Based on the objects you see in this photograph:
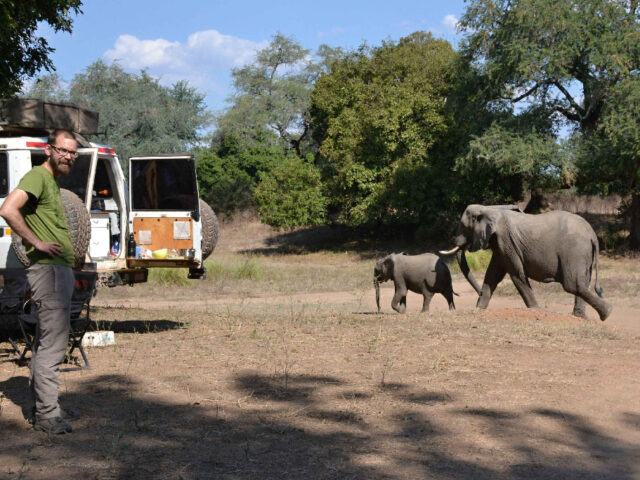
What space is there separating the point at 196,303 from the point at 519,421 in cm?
1317

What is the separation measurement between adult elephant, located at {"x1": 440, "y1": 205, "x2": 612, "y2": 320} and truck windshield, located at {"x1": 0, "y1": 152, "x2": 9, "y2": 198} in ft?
24.5

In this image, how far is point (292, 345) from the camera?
9.30 meters

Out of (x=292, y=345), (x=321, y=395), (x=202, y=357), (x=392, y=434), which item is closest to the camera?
(x=392, y=434)

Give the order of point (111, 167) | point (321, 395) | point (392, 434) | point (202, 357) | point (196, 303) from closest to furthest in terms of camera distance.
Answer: point (392, 434)
point (321, 395)
point (202, 357)
point (111, 167)
point (196, 303)

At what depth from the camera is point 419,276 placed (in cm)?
1501

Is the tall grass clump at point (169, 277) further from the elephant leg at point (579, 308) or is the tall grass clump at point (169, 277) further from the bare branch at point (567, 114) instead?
the bare branch at point (567, 114)

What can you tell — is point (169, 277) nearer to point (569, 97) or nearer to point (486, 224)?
point (486, 224)

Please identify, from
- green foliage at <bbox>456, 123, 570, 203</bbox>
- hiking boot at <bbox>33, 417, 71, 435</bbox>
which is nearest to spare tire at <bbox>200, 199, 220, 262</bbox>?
hiking boot at <bbox>33, 417, 71, 435</bbox>

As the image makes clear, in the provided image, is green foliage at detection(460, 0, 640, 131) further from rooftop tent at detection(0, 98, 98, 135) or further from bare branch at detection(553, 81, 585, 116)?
rooftop tent at detection(0, 98, 98, 135)

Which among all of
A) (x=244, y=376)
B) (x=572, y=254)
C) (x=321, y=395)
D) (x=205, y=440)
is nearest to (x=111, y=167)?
(x=244, y=376)

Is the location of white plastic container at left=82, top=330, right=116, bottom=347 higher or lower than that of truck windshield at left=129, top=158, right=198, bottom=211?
lower

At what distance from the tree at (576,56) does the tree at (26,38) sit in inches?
643

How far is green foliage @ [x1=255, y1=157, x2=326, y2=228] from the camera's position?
3672cm

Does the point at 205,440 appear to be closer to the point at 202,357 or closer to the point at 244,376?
the point at 244,376
